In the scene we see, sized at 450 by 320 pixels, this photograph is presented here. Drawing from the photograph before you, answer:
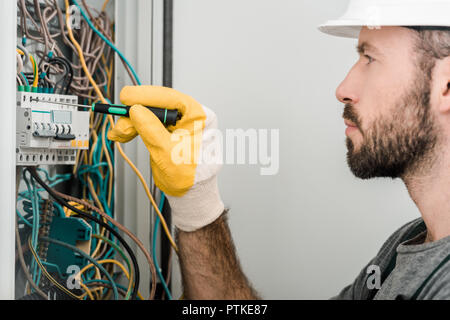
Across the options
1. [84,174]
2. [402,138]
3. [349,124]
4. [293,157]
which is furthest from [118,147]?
[402,138]

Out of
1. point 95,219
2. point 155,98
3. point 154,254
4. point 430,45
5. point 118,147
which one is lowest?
point 154,254

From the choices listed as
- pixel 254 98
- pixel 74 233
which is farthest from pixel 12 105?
pixel 254 98

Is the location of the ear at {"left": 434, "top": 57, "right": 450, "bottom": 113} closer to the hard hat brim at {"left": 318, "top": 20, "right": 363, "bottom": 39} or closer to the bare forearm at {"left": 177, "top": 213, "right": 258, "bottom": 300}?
the hard hat brim at {"left": 318, "top": 20, "right": 363, "bottom": 39}

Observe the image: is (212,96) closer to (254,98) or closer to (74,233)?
(254,98)

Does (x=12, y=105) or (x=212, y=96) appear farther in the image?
(x=212, y=96)

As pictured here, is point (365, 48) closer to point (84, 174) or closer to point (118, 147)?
point (118, 147)

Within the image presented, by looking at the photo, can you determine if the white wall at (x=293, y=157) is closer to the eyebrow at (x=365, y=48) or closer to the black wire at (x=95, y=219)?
the eyebrow at (x=365, y=48)

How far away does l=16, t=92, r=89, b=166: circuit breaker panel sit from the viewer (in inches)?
35.8

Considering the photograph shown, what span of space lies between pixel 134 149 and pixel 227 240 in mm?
363

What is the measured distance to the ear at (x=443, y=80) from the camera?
0.86 metres

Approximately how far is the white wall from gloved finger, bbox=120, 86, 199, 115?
11cm

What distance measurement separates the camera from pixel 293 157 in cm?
103

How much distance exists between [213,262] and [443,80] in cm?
62
